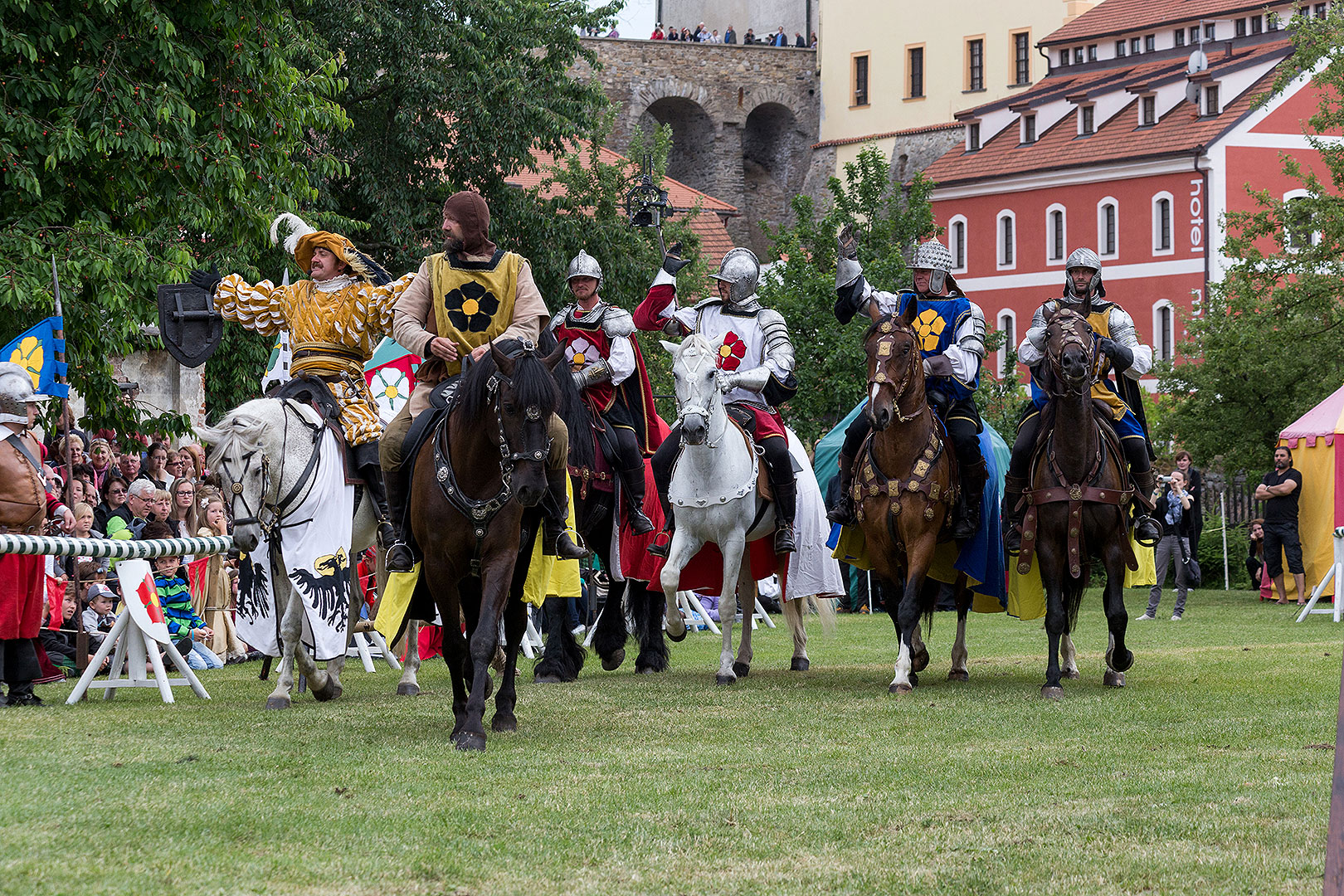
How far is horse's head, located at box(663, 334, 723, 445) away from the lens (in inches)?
452

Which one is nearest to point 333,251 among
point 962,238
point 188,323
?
point 188,323

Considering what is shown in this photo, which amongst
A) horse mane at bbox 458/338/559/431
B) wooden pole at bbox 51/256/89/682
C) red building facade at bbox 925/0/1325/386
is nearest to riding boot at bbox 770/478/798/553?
horse mane at bbox 458/338/559/431

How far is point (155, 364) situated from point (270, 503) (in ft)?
55.1

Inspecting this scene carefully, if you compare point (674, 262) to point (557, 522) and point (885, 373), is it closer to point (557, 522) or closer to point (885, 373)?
point (885, 373)

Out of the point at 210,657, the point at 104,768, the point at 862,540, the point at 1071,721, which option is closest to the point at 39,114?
the point at 210,657

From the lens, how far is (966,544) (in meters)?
11.8

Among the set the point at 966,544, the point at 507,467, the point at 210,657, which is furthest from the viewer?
the point at 210,657

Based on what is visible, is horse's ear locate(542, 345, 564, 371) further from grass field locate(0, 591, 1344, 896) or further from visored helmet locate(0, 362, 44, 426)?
visored helmet locate(0, 362, 44, 426)

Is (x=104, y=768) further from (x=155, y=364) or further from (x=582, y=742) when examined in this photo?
(x=155, y=364)

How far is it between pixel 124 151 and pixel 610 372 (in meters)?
6.06

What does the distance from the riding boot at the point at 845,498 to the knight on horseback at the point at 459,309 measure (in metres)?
3.09

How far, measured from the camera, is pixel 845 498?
11.9 metres

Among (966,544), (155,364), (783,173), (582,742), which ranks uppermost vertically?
(783,173)

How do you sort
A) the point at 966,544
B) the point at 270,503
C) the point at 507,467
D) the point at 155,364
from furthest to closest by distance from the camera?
the point at 155,364
the point at 966,544
the point at 270,503
the point at 507,467
